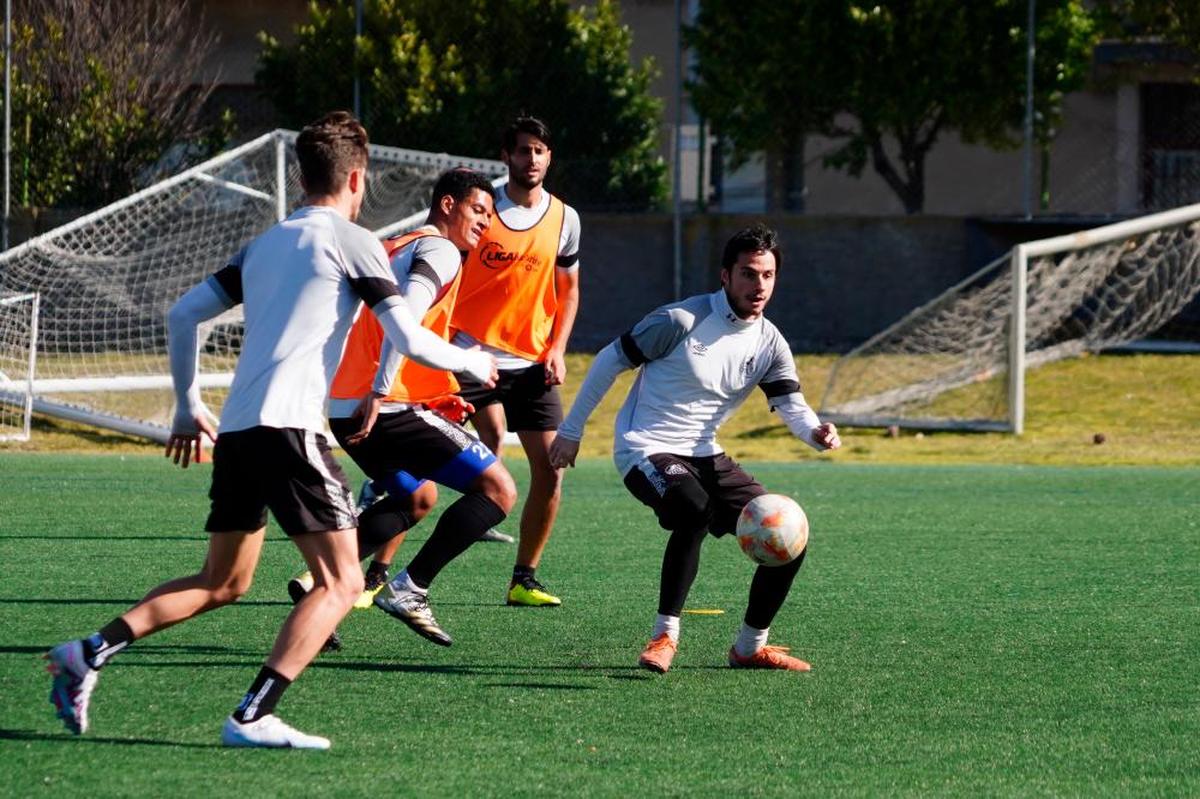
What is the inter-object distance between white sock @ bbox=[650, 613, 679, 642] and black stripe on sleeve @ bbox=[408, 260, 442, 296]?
1.39 metres

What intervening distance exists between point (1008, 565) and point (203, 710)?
16.0 feet

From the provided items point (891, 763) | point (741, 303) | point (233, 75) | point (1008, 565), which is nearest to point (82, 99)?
point (233, 75)

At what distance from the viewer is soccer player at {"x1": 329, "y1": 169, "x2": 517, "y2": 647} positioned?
704 centimetres

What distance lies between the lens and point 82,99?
73.4 ft

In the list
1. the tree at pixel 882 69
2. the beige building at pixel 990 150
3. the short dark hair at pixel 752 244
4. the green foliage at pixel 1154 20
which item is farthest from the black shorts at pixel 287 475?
the green foliage at pixel 1154 20

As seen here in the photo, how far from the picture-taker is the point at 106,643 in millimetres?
5539

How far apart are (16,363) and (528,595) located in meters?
9.91

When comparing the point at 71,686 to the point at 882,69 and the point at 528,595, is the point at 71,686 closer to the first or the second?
the point at 528,595

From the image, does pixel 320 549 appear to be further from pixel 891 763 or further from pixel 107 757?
pixel 891 763

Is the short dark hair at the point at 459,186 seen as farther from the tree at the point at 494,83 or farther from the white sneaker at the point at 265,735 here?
the tree at the point at 494,83

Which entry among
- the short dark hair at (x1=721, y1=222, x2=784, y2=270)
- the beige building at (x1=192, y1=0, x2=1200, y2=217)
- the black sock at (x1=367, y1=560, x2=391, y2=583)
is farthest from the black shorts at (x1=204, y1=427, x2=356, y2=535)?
the beige building at (x1=192, y1=0, x2=1200, y2=217)

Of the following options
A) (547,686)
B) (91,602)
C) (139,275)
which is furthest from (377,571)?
(139,275)

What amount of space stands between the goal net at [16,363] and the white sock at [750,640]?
1003 cm

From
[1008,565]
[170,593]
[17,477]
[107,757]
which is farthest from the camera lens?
[17,477]
